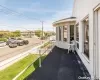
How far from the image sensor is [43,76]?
5496 mm

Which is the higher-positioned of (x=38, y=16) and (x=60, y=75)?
(x=38, y=16)

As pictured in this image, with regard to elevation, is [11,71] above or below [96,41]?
below

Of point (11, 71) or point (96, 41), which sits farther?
point (11, 71)

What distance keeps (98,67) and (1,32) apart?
63620 millimetres

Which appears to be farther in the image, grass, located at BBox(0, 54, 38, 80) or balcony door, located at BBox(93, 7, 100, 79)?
grass, located at BBox(0, 54, 38, 80)

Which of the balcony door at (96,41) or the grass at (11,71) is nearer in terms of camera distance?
the balcony door at (96,41)

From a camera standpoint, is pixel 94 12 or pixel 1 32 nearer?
pixel 94 12

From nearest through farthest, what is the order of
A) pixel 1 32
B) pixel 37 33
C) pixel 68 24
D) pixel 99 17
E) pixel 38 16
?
pixel 99 17, pixel 68 24, pixel 38 16, pixel 1 32, pixel 37 33

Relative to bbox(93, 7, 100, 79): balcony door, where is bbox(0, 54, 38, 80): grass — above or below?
below

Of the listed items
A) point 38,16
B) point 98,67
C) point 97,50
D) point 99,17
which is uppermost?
point 38,16

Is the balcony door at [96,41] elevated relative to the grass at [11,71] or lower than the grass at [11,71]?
elevated

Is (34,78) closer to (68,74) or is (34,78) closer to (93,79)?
(68,74)

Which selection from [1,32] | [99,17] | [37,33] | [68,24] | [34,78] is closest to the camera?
[99,17]

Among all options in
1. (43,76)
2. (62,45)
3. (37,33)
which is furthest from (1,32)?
(43,76)
